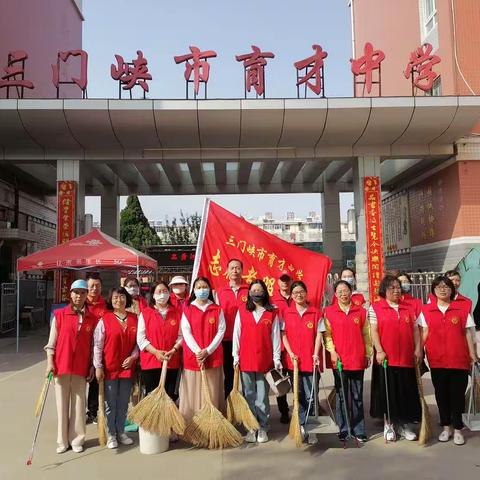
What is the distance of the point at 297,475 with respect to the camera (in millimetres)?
3418

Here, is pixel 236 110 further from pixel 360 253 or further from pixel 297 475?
pixel 297 475

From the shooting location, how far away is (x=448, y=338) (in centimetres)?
402

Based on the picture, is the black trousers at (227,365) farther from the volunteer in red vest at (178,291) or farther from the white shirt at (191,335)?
the volunteer in red vest at (178,291)

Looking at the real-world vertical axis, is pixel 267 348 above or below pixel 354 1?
below

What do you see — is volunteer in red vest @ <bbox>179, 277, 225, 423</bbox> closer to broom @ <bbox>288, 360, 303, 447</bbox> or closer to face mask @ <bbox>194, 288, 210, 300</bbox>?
face mask @ <bbox>194, 288, 210, 300</bbox>

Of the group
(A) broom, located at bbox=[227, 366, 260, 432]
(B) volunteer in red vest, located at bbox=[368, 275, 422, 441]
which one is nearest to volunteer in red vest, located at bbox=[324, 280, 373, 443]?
(B) volunteer in red vest, located at bbox=[368, 275, 422, 441]

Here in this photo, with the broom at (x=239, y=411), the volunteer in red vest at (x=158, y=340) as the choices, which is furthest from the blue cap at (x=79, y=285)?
the broom at (x=239, y=411)

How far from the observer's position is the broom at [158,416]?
12.3 ft

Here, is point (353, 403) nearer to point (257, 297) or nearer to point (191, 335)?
point (257, 297)

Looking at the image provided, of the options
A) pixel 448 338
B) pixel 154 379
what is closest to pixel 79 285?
pixel 154 379

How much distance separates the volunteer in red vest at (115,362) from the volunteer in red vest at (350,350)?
171cm

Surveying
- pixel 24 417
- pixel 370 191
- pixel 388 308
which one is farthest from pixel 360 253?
pixel 24 417

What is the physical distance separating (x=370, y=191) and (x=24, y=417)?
31.4 ft

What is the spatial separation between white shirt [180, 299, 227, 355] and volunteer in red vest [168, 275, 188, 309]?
0.24m
